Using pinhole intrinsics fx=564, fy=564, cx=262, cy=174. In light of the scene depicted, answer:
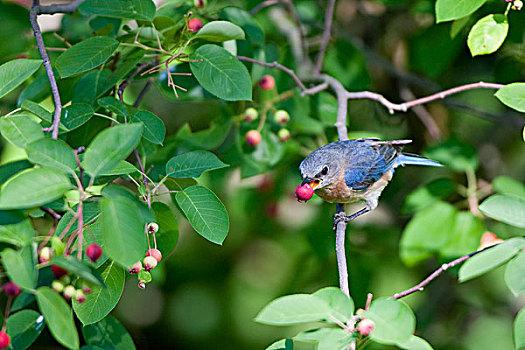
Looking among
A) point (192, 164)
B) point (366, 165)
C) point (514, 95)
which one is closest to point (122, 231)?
point (192, 164)

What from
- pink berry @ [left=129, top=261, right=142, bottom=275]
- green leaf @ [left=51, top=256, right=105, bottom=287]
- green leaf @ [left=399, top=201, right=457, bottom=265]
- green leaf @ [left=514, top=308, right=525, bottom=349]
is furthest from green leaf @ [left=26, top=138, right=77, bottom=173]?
green leaf @ [left=399, top=201, right=457, bottom=265]

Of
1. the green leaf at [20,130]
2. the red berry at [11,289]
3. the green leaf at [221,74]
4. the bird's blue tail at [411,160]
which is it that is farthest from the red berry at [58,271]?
the bird's blue tail at [411,160]

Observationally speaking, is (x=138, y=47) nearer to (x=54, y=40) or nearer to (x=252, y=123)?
(x=54, y=40)

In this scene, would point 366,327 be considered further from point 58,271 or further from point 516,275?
point 58,271

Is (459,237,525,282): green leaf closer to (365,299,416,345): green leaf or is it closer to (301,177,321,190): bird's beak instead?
(365,299,416,345): green leaf

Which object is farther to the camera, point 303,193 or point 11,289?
point 303,193

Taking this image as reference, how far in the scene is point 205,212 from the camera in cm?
192

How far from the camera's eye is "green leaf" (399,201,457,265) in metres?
3.06

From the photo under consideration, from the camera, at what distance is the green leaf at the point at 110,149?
1.45 meters

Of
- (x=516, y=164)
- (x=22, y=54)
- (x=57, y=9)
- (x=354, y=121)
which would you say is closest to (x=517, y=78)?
(x=354, y=121)

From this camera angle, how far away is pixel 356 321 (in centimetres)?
156

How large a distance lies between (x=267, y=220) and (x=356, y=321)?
264 cm

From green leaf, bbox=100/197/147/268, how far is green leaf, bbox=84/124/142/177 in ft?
0.31

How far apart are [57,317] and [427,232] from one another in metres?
2.25
